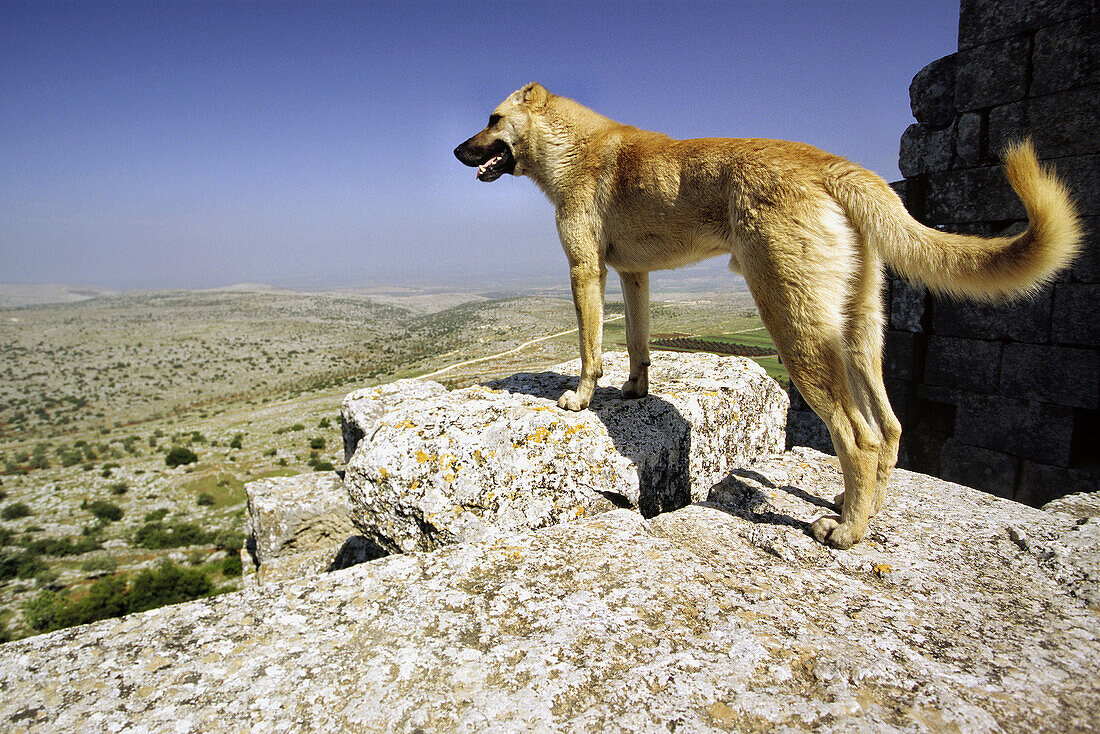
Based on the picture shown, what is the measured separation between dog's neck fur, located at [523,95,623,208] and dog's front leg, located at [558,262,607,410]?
2.31ft

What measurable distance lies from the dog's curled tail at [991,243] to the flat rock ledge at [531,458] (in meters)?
Answer: 1.92

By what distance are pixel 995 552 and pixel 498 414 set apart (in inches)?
127

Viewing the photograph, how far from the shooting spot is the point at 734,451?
15.5 ft

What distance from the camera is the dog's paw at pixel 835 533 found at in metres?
2.94

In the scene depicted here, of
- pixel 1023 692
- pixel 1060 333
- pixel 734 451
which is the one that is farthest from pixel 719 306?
pixel 1023 692

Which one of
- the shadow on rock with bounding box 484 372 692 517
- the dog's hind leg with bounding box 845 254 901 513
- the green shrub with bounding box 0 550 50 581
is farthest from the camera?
the green shrub with bounding box 0 550 50 581

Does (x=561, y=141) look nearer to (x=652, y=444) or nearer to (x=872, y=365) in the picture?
(x=652, y=444)

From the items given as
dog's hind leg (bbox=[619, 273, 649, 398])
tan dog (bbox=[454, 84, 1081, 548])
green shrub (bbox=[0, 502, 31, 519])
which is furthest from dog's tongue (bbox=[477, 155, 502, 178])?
green shrub (bbox=[0, 502, 31, 519])

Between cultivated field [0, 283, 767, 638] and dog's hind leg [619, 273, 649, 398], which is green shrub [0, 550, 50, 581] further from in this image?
dog's hind leg [619, 273, 649, 398]

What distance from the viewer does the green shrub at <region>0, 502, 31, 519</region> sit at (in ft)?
70.9

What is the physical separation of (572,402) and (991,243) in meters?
2.86

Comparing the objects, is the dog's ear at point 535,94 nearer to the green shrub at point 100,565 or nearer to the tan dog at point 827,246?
the tan dog at point 827,246

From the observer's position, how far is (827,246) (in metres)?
3.03

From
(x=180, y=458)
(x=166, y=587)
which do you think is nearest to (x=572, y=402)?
(x=166, y=587)
